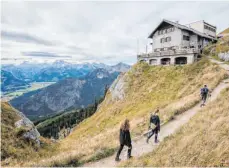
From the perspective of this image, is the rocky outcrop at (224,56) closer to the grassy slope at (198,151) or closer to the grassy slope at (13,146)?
the grassy slope at (198,151)

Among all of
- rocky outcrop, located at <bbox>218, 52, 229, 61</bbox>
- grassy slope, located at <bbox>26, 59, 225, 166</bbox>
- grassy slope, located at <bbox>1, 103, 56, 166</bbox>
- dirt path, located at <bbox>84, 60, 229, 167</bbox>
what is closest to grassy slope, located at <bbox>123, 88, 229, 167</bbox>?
dirt path, located at <bbox>84, 60, 229, 167</bbox>

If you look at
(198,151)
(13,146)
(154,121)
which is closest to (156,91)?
(154,121)

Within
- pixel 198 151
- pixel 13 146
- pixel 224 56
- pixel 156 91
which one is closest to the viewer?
pixel 198 151

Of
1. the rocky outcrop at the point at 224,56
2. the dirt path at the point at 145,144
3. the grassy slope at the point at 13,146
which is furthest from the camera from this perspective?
the rocky outcrop at the point at 224,56

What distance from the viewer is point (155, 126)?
54.5 ft

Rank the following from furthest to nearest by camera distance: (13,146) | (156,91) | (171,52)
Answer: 1. (171,52)
2. (156,91)
3. (13,146)

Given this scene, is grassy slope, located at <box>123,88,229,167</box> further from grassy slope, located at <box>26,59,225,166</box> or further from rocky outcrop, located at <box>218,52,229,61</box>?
rocky outcrop, located at <box>218,52,229,61</box>

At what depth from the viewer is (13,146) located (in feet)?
52.5

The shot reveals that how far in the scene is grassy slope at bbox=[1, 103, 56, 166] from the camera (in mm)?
14846

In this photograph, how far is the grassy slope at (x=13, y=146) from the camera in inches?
584

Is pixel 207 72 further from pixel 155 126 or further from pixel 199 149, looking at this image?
pixel 199 149

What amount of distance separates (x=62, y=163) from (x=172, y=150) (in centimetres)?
770

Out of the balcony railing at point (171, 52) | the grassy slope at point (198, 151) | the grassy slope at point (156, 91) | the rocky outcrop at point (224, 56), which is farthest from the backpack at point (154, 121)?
the rocky outcrop at point (224, 56)

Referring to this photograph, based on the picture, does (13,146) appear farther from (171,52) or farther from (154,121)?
(171,52)
